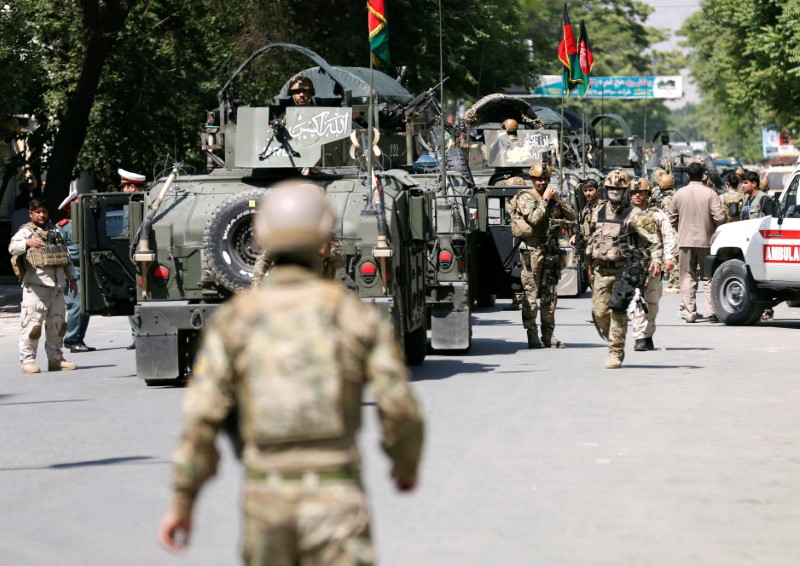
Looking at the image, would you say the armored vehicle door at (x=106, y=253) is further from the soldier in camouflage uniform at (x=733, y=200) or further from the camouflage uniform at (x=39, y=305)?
the soldier in camouflage uniform at (x=733, y=200)

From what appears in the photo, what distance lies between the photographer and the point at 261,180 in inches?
593

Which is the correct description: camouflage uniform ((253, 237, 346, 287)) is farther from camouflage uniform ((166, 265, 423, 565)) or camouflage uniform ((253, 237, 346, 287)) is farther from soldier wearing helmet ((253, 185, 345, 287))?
camouflage uniform ((166, 265, 423, 565))

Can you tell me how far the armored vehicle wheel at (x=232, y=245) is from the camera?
555 inches

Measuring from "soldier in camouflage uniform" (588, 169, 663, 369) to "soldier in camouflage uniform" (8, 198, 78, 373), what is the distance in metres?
4.95

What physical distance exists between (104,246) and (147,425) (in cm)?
366

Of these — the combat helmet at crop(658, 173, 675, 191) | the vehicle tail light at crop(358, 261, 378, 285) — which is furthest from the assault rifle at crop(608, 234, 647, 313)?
the combat helmet at crop(658, 173, 675, 191)

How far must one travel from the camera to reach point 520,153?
27.5 meters

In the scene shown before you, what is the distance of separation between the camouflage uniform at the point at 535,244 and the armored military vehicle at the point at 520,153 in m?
1.77

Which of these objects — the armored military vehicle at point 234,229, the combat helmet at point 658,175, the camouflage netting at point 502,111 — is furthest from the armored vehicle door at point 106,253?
the camouflage netting at point 502,111

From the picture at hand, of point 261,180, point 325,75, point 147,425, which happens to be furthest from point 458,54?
point 147,425

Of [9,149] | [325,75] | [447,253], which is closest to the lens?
[447,253]

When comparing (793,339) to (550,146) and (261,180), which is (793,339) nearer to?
(261,180)

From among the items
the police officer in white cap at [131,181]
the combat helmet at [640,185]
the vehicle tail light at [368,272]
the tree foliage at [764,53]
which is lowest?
the vehicle tail light at [368,272]

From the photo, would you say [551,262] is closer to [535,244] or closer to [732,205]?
[535,244]
